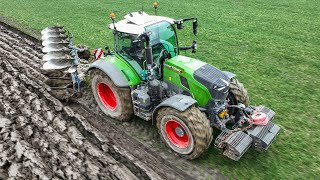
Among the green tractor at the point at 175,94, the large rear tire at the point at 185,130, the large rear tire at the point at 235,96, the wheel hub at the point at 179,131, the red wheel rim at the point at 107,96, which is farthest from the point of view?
the red wheel rim at the point at 107,96

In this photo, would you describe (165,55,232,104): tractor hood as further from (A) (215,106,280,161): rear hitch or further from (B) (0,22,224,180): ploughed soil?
(B) (0,22,224,180): ploughed soil

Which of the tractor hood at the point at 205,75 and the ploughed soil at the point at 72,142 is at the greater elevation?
the tractor hood at the point at 205,75

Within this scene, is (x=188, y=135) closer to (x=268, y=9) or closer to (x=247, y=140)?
(x=247, y=140)

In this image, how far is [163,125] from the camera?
5.32 meters

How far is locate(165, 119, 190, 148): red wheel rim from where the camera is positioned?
5.25 metres

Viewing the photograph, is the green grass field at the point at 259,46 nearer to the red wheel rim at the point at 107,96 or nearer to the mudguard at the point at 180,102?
the mudguard at the point at 180,102

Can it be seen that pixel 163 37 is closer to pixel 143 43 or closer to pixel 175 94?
pixel 143 43

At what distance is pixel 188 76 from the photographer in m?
5.46

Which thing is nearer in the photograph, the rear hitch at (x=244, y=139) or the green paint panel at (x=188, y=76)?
the rear hitch at (x=244, y=139)

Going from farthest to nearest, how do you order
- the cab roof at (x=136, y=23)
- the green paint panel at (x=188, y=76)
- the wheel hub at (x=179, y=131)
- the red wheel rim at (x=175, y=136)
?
1. the cab roof at (x=136, y=23)
2. the green paint panel at (x=188, y=76)
3. the red wheel rim at (x=175, y=136)
4. the wheel hub at (x=179, y=131)

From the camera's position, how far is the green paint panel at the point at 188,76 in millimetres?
5410

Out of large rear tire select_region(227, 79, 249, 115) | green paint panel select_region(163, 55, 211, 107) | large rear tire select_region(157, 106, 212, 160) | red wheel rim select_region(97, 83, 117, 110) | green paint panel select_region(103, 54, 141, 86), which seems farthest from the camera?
red wheel rim select_region(97, 83, 117, 110)

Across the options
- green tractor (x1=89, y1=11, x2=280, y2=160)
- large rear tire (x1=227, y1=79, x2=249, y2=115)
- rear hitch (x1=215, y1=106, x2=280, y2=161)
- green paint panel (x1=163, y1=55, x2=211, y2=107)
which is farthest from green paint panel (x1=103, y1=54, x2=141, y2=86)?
rear hitch (x1=215, y1=106, x2=280, y2=161)

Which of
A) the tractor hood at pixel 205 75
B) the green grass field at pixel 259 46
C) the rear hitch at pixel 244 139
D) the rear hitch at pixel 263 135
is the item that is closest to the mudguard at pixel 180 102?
the tractor hood at pixel 205 75
